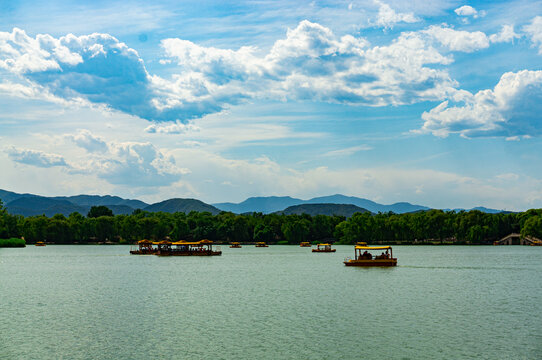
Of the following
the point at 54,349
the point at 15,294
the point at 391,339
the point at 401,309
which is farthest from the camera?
the point at 15,294

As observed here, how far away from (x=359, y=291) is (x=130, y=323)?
90.4 feet

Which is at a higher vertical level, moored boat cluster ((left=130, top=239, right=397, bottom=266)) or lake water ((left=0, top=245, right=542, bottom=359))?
moored boat cluster ((left=130, top=239, right=397, bottom=266))

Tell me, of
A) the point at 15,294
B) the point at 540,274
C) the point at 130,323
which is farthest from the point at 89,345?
the point at 540,274

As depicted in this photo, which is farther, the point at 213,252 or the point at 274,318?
the point at 213,252

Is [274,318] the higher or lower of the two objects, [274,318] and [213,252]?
the lower

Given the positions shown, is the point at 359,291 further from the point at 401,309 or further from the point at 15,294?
the point at 15,294

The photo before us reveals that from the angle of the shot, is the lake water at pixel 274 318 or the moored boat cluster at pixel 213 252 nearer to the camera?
the lake water at pixel 274 318

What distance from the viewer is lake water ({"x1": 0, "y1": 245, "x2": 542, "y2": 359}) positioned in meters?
31.5

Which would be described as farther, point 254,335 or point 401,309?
point 401,309

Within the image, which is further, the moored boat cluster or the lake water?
the moored boat cluster

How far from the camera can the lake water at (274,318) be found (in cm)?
3153

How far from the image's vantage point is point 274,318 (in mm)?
41844

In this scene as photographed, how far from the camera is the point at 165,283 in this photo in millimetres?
69438

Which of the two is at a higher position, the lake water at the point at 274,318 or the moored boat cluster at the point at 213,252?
the moored boat cluster at the point at 213,252
